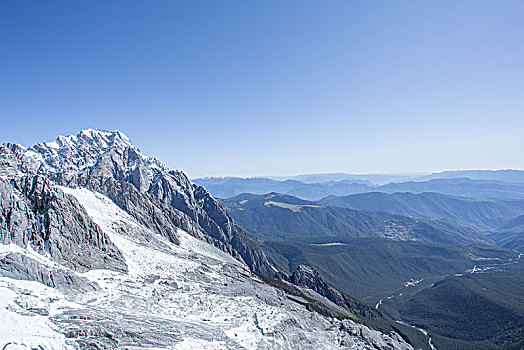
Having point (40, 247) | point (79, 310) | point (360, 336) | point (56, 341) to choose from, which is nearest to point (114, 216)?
point (40, 247)

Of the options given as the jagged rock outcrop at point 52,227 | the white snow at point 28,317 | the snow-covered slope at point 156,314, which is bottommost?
the snow-covered slope at point 156,314

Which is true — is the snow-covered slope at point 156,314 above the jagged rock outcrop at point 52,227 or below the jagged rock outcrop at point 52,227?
below

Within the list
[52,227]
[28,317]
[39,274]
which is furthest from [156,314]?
[52,227]

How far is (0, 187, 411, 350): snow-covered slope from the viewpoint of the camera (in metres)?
41.5

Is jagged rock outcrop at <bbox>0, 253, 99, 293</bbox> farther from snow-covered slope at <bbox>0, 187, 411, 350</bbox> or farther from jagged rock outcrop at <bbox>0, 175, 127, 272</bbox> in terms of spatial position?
jagged rock outcrop at <bbox>0, 175, 127, 272</bbox>

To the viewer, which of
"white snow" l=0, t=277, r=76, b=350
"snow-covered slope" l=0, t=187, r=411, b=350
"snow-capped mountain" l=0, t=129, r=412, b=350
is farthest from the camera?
"snow-capped mountain" l=0, t=129, r=412, b=350

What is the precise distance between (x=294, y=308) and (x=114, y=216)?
264 feet

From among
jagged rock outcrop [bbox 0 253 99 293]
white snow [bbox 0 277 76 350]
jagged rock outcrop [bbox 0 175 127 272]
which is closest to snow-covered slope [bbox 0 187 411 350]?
white snow [bbox 0 277 76 350]

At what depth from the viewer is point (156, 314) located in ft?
190

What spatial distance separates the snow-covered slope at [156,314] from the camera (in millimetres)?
41500

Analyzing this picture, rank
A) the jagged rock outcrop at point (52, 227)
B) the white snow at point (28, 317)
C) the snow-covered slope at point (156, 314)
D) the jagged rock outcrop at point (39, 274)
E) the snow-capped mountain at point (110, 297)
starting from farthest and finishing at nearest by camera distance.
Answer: the jagged rock outcrop at point (52, 227) → the jagged rock outcrop at point (39, 274) → the snow-capped mountain at point (110, 297) → the snow-covered slope at point (156, 314) → the white snow at point (28, 317)

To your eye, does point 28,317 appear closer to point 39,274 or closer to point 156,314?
point 39,274

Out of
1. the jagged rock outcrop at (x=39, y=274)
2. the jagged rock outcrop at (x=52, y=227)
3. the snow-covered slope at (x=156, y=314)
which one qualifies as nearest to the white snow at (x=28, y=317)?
the snow-covered slope at (x=156, y=314)

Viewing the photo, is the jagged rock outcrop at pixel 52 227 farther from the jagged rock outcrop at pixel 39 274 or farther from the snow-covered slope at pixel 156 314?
the jagged rock outcrop at pixel 39 274
